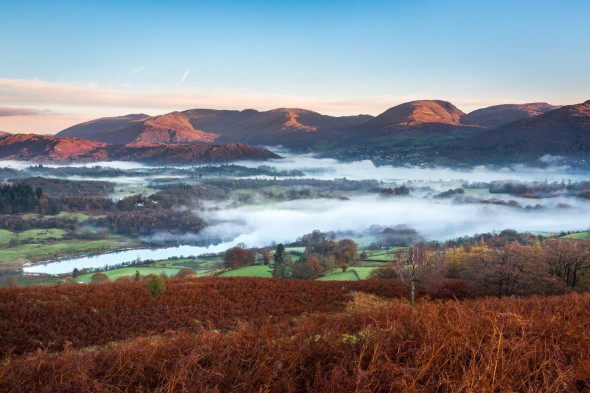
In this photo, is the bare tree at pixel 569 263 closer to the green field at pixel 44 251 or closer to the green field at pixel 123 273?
the green field at pixel 123 273

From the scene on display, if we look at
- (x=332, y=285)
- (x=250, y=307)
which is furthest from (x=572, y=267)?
(x=250, y=307)

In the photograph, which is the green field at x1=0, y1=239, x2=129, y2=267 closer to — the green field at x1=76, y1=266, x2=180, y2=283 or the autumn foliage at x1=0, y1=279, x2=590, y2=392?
the green field at x1=76, y1=266, x2=180, y2=283

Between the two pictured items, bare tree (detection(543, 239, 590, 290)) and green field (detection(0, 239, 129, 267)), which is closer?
bare tree (detection(543, 239, 590, 290))

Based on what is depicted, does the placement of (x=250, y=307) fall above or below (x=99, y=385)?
below

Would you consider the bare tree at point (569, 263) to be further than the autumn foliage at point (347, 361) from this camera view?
Yes

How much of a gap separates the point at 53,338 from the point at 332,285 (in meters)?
19.3

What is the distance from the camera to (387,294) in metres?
30.7

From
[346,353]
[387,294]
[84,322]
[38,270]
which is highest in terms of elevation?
[346,353]

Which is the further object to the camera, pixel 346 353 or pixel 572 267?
pixel 572 267

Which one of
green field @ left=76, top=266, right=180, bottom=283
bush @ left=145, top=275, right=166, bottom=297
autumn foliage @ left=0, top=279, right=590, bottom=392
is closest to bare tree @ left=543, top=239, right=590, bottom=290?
bush @ left=145, top=275, right=166, bottom=297

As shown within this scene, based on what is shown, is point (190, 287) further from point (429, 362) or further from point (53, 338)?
point (429, 362)

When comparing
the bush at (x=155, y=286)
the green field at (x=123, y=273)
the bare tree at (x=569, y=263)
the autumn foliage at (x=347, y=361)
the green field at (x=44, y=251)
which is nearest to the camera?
the autumn foliage at (x=347, y=361)

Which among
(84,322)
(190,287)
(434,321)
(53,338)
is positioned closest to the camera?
(434,321)

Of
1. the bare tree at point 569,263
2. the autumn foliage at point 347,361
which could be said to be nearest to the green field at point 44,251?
the bare tree at point 569,263
